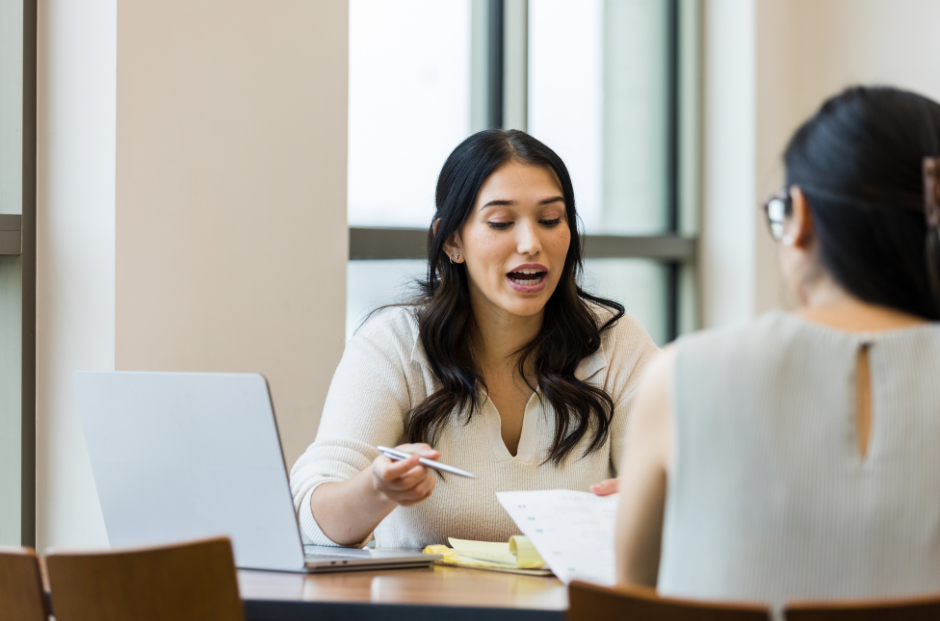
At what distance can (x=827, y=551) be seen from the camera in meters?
0.96

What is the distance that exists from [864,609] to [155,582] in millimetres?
779

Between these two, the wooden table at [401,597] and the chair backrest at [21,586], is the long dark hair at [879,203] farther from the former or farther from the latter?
the chair backrest at [21,586]

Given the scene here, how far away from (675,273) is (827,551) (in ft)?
10.9

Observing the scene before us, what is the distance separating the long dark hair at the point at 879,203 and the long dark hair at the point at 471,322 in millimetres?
959

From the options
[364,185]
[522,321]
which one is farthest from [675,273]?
[522,321]

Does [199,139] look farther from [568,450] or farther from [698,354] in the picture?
[698,354]

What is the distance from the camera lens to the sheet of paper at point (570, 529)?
1355 millimetres

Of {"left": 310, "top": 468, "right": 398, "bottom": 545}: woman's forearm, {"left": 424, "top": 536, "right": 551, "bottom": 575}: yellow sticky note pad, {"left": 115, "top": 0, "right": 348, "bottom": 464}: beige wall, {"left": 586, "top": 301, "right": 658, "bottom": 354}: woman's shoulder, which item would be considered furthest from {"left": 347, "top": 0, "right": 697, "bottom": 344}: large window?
{"left": 424, "top": 536, "right": 551, "bottom": 575}: yellow sticky note pad

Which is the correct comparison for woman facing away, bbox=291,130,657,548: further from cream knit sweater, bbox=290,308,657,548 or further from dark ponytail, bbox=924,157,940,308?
dark ponytail, bbox=924,157,940,308

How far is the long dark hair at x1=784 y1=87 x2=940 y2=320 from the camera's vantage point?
40.3 inches

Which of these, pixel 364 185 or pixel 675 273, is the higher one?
pixel 364 185

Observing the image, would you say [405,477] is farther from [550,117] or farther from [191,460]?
[550,117]

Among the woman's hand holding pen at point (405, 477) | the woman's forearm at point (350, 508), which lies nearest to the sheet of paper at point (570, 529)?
the woman's hand holding pen at point (405, 477)

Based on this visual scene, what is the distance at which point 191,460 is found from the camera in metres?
1.39
